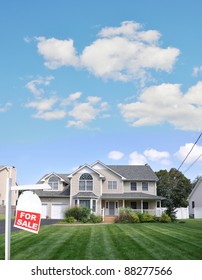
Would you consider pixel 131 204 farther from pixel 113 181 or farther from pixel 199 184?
pixel 199 184

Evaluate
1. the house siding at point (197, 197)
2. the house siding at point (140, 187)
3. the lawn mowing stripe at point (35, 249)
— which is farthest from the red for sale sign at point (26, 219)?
the house siding at point (197, 197)

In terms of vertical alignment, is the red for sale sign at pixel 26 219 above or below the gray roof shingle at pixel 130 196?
below

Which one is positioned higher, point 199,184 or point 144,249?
point 199,184

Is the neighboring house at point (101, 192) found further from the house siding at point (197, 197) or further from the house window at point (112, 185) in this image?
the house siding at point (197, 197)

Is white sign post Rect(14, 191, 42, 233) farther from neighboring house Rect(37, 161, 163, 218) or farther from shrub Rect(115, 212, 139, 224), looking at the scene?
neighboring house Rect(37, 161, 163, 218)

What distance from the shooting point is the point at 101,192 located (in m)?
46.4

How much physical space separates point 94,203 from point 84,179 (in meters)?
3.08

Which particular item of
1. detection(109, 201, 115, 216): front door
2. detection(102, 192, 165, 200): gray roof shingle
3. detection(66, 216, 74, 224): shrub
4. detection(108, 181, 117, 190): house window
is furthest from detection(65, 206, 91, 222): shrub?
detection(108, 181, 117, 190): house window

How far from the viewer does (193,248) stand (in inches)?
532

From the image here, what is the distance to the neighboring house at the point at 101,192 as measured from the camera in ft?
149

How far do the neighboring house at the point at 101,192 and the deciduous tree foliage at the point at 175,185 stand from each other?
40.4ft
